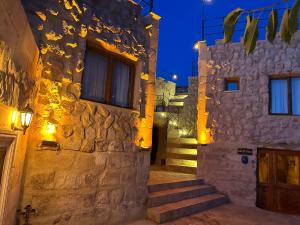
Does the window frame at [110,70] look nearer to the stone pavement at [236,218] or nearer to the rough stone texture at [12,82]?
the rough stone texture at [12,82]

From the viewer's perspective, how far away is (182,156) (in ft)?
31.5

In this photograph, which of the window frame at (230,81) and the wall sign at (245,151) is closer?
the wall sign at (245,151)

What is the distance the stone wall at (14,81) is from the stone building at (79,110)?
0.01 meters

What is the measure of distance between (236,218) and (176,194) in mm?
1528

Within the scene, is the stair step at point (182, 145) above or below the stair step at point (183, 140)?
below

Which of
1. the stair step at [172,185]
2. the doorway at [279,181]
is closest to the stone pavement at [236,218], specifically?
the doorway at [279,181]

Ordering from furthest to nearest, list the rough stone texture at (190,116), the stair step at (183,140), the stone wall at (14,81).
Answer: the rough stone texture at (190,116), the stair step at (183,140), the stone wall at (14,81)

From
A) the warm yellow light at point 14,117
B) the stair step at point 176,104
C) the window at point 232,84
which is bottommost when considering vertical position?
the warm yellow light at point 14,117

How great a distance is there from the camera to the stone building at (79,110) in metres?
2.82

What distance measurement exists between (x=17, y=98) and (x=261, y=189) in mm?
7056

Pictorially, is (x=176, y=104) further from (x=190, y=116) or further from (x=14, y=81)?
(x=14, y=81)

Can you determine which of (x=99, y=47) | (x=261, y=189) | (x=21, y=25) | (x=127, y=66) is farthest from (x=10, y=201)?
(x=261, y=189)

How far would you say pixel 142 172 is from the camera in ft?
16.6

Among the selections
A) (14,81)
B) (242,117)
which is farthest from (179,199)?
(14,81)
